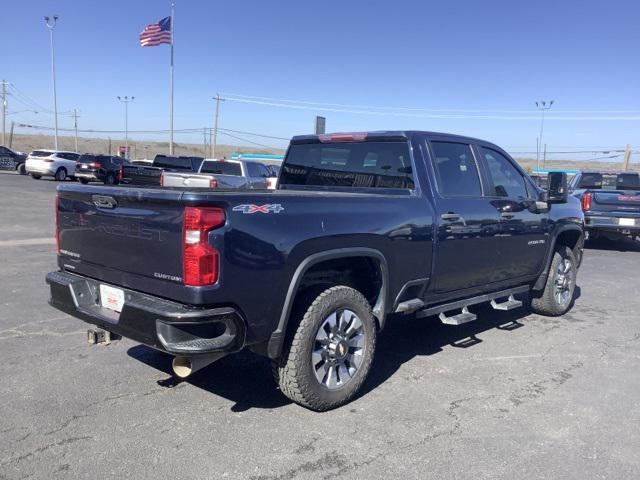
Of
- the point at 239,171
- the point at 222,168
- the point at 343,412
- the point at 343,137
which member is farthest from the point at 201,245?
the point at 222,168

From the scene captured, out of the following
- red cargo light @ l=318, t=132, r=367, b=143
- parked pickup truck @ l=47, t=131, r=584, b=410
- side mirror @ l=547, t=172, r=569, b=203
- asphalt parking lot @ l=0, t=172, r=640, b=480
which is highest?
red cargo light @ l=318, t=132, r=367, b=143

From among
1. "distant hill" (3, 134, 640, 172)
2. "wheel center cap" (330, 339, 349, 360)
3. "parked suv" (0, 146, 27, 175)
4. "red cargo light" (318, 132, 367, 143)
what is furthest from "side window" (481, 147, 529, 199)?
"distant hill" (3, 134, 640, 172)

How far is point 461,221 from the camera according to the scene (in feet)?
15.6

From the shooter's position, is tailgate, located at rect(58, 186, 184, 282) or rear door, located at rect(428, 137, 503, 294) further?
rear door, located at rect(428, 137, 503, 294)

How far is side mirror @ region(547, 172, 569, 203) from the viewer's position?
581 centimetres

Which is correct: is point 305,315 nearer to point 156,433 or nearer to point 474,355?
point 156,433

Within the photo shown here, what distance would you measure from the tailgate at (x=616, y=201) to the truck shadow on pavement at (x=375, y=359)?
6494 millimetres

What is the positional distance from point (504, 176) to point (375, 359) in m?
2.32

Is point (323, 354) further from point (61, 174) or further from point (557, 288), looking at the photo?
point (61, 174)

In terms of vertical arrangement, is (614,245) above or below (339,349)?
below

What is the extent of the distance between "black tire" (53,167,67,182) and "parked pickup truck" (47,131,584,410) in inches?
1145

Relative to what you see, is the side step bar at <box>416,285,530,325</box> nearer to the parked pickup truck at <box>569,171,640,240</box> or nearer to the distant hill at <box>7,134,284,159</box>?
the parked pickup truck at <box>569,171,640,240</box>

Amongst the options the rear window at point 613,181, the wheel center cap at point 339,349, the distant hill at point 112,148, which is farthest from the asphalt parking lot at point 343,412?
the distant hill at point 112,148

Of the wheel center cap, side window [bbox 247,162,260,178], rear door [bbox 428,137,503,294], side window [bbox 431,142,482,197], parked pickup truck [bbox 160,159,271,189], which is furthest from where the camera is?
side window [bbox 247,162,260,178]
